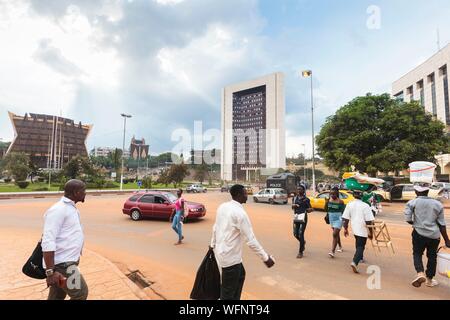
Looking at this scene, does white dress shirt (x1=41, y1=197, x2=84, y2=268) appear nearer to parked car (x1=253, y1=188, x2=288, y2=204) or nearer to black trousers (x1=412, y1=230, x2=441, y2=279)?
black trousers (x1=412, y1=230, x2=441, y2=279)

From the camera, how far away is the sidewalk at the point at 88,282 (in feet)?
13.6

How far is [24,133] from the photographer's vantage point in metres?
88.8

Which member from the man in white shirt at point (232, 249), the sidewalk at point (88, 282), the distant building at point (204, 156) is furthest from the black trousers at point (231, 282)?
the distant building at point (204, 156)

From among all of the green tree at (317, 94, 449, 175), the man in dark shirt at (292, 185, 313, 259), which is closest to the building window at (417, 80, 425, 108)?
the green tree at (317, 94, 449, 175)

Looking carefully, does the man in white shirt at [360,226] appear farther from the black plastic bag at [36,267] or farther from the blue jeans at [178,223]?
the black plastic bag at [36,267]

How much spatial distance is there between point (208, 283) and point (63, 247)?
66.1 inches

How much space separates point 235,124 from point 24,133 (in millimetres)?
76773

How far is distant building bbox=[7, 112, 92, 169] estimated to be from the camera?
88.1 meters

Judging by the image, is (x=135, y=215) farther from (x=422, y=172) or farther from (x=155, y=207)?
(x=422, y=172)

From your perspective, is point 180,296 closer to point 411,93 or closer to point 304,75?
point 304,75

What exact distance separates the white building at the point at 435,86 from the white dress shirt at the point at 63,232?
178 feet

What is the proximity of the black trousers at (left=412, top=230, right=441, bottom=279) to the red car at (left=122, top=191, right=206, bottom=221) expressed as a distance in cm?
912
